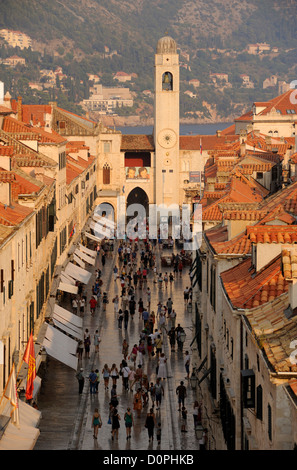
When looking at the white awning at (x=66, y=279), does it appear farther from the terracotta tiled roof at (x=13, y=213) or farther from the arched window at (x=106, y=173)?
the arched window at (x=106, y=173)

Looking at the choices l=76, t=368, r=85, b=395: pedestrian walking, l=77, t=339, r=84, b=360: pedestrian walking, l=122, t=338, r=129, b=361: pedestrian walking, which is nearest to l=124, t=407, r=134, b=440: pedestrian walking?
l=76, t=368, r=85, b=395: pedestrian walking

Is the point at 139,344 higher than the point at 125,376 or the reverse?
higher

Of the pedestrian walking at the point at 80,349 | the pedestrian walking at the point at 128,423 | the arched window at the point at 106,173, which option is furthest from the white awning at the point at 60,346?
the arched window at the point at 106,173

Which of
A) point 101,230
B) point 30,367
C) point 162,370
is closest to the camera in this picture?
point 30,367

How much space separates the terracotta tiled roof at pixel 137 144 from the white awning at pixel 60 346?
238 feet

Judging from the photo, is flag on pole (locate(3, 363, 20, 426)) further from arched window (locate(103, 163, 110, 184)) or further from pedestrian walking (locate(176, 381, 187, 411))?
arched window (locate(103, 163, 110, 184))

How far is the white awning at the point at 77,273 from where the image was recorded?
2391 inches

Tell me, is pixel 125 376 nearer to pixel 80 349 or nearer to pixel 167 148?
pixel 80 349

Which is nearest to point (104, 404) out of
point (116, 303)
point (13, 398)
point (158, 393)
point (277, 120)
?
point (158, 393)

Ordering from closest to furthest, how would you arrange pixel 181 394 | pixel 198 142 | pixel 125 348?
1. pixel 181 394
2. pixel 125 348
3. pixel 198 142

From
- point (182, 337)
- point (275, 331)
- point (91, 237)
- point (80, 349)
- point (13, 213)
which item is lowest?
point (80, 349)

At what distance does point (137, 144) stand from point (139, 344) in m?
71.2

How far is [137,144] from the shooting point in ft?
387

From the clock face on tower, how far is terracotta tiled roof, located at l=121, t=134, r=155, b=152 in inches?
64.0
